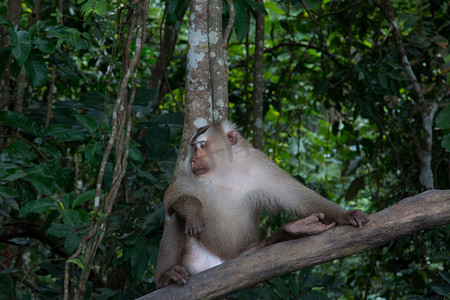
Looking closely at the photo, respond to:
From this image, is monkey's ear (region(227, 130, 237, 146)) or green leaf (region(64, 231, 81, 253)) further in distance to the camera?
monkey's ear (region(227, 130, 237, 146))

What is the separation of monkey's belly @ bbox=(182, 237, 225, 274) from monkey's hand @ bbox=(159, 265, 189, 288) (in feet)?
1.46

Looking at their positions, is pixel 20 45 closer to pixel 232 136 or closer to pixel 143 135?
pixel 232 136

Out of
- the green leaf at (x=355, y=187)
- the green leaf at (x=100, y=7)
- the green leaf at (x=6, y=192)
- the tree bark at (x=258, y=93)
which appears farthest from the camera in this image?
the green leaf at (x=355, y=187)

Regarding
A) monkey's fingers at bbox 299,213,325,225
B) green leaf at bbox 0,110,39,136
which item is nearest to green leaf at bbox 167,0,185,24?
green leaf at bbox 0,110,39,136

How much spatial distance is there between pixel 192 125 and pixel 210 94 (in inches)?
10.4

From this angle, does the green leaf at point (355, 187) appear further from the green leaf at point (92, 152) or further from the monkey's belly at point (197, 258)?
the green leaf at point (92, 152)

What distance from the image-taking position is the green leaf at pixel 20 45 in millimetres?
3691

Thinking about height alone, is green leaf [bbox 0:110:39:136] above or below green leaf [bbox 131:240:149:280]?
above

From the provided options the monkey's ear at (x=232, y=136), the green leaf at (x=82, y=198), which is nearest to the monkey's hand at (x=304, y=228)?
the monkey's ear at (x=232, y=136)

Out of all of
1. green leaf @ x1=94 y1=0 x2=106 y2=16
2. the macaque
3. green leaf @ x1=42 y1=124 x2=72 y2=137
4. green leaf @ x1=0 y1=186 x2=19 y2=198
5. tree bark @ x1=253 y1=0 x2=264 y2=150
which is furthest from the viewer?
tree bark @ x1=253 y1=0 x2=264 y2=150

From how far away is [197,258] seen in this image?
359cm

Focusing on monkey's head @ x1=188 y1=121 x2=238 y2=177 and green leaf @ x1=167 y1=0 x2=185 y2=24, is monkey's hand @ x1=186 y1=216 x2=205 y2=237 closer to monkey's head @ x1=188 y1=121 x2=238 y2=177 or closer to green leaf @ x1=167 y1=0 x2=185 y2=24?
monkey's head @ x1=188 y1=121 x2=238 y2=177

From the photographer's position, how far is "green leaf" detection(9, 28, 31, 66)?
12.1 feet

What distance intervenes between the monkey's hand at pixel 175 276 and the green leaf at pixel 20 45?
200cm
